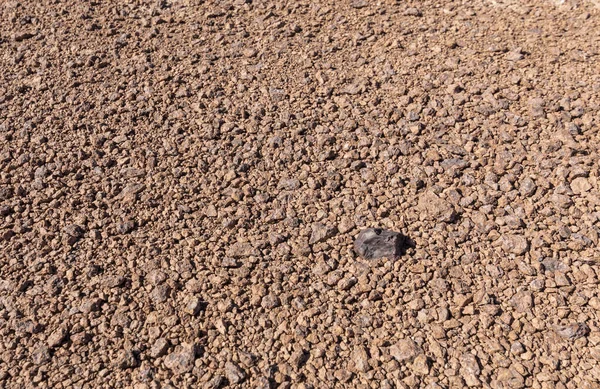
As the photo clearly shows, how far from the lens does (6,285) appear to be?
382 centimetres

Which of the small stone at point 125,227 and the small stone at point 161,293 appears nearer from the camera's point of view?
the small stone at point 161,293

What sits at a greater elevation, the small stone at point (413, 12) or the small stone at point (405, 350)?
the small stone at point (413, 12)

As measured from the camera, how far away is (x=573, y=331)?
349cm

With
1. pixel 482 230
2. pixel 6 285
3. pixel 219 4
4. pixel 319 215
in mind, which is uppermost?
pixel 219 4

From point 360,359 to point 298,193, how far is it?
124cm

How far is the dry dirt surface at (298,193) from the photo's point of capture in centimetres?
347

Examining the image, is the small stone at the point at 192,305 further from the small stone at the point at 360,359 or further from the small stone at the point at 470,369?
the small stone at the point at 470,369

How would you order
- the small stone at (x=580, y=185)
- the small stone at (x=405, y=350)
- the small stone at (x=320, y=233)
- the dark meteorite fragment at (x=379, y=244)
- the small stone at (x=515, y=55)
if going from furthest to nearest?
the small stone at (x=515, y=55) → the small stone at (x=580, y=185) → the small stone at (x=320, y=233) → the dark meteorite fragment at (x=379, y=244) → the small stone at (x=405, y=350)

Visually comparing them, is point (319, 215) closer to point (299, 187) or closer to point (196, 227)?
point (299, 187)

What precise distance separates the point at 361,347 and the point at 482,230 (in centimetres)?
108

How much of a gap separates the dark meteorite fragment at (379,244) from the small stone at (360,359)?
0.60m

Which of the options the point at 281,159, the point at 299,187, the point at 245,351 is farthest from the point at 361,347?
the point at 281,159

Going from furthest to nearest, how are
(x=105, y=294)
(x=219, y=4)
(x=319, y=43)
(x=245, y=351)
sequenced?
(x=219, y=4)
(x=319, y=43)
(x=105, y=294)
(x=245, y=351)

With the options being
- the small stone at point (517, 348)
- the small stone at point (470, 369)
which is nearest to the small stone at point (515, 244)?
the small stone at point (517, 348)
